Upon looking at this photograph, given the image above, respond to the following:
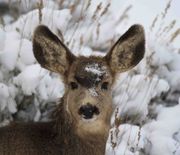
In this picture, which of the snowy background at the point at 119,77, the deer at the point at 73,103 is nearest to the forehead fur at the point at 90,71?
the deer at the point at 73,103

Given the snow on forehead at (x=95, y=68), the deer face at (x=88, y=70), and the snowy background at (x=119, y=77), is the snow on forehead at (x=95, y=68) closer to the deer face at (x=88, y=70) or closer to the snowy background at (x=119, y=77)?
the deer face at (x=88, y=70)

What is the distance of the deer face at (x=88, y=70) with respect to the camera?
22.4ft

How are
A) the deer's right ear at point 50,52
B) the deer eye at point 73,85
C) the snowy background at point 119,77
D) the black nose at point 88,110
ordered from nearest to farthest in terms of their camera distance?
the black nose at point 88,110 → the deer eye at point 73,85 → the deer's right ear at point 50,52 → the snowy background at point 119,77

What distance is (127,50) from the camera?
288 inches

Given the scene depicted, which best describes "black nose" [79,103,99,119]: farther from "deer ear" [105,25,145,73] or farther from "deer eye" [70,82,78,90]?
"deer ear" [105,25,145,73]

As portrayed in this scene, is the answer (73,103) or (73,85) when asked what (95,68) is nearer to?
(73,85)

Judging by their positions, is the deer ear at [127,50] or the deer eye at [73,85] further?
the deer ear at [127,50]

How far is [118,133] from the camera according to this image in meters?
8.28

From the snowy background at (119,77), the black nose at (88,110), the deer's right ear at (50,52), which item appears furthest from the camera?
the snowy background at (119,77)

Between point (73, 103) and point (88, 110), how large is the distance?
0.27 m

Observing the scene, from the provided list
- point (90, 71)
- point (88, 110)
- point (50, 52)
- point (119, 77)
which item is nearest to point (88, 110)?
point (88, 110)

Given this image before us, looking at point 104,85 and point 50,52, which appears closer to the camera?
point 104,85

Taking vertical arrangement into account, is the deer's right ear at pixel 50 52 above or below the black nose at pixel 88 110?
above

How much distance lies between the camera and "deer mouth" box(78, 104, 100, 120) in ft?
21.9
